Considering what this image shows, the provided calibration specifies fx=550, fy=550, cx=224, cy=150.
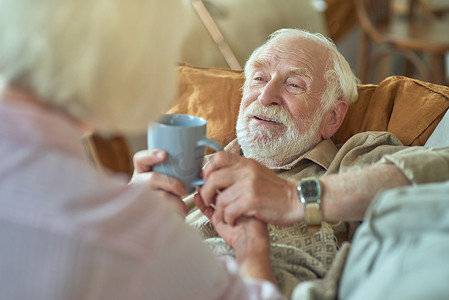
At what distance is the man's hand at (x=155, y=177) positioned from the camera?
4.24 feet

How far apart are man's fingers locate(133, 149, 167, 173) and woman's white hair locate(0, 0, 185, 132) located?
1.23 ft

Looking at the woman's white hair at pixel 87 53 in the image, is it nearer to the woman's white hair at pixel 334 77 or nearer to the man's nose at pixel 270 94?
the man's nose at pixel 270 94

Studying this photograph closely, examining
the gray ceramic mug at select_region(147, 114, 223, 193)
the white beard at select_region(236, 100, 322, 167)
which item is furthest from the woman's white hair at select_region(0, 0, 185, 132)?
the white beard at select_region(236, 100, 322, 167)

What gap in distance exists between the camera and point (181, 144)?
125 cm

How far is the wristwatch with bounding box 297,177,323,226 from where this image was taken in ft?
4.23

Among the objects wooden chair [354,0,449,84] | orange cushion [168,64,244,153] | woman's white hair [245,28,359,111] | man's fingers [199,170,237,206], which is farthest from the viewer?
wooden chair [354,0,449,84]

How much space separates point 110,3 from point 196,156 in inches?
20.3

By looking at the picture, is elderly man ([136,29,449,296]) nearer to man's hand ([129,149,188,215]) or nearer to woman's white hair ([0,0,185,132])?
man's hand ([129,149,188,215])

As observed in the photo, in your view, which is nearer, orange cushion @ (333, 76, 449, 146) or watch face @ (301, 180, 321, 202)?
watch face @ (301, 180, 321, 202)

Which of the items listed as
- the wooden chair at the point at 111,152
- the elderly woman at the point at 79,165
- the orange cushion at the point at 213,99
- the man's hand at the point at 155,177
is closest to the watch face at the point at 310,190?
the man's hand at the point at 155,177

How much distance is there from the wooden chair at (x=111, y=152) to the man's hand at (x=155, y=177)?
1077mm

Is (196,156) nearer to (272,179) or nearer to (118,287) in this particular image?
(272,179)

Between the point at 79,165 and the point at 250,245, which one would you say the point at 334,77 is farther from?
the point at 79,165

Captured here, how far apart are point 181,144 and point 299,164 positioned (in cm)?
62
